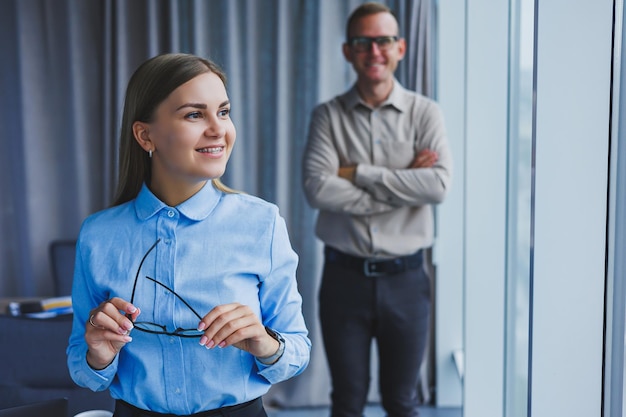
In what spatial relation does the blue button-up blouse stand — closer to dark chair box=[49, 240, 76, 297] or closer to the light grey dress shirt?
the light grey dress shirt

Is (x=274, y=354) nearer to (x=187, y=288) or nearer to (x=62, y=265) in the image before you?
(x=187, y=288)

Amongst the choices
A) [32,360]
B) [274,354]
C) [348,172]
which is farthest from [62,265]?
[274,354]

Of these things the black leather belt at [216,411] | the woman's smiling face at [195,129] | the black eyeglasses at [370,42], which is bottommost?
the black leather belt at [216,411]

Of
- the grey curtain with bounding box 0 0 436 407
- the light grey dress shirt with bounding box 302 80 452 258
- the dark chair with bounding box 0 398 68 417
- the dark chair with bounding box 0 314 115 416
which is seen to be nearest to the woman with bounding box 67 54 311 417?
the dark chair with bounding box 0 398 68 417

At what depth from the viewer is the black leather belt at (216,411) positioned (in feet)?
4.24

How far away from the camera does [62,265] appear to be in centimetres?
342

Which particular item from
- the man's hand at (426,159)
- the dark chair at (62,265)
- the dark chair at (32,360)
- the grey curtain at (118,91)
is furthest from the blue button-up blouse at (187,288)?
the grey curtain at (118,91)

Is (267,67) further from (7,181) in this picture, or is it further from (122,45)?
(7,181)

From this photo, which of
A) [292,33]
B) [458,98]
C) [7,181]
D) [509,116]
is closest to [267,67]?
[292,33]

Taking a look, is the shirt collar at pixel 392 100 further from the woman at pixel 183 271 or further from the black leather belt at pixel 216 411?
the black leather belt at pixel 216 411

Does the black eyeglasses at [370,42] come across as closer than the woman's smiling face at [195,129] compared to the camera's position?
No

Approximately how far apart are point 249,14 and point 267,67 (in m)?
0.29

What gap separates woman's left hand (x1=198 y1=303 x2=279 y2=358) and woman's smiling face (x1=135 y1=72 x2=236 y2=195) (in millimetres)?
252

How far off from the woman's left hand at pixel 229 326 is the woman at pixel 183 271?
0.06 feet
